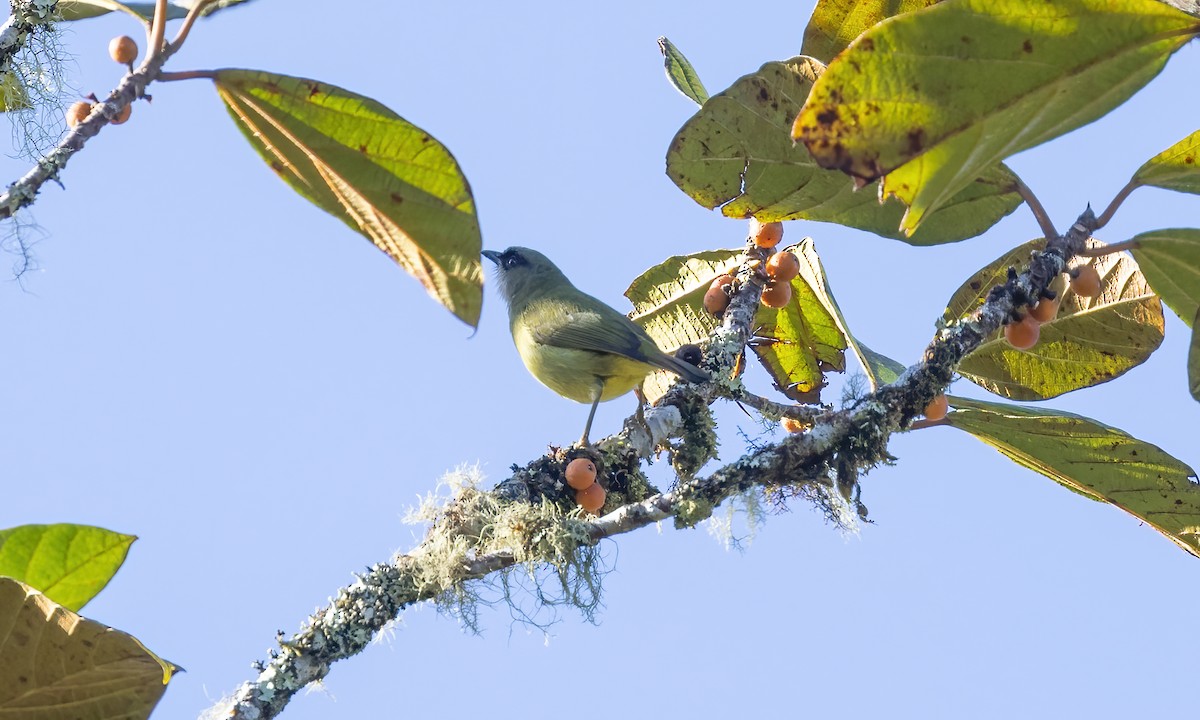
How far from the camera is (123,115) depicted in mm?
2672

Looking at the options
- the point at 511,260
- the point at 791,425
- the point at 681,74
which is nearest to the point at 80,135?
the point at 681,74

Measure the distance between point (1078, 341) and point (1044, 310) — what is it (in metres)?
0.48

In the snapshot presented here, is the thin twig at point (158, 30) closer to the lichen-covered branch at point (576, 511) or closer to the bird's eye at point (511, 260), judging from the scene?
the lichen-covered branch at point (576, 511)

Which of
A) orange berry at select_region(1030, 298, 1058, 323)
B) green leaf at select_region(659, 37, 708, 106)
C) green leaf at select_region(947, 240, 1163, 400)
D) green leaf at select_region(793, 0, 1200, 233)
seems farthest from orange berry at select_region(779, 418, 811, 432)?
green leaf at select_region(793, 0, 1200, 233)

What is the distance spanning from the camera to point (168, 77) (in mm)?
2588

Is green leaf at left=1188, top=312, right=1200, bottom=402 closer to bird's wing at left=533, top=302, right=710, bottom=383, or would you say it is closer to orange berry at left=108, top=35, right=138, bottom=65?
bird's wing at left=533, top=302, right=710, bottom=383

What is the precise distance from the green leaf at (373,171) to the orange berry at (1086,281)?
1706mm

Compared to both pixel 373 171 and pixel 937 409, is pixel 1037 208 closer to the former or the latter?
pixel 937 409

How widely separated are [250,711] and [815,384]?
2293 mm

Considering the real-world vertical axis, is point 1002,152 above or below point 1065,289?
below

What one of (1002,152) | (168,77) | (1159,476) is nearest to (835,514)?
(1159,476)

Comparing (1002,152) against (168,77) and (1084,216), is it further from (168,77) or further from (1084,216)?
(168,77)

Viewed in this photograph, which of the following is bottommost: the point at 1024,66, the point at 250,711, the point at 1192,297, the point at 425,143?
the point at 250,711

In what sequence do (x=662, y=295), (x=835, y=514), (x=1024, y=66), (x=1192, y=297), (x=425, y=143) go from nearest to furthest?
1. (x=1024, y=66)
2. (x=425, y=143)
3. (x=1192, y=297)
4. (x=835, y=514)
5. (x=662, y=295)
